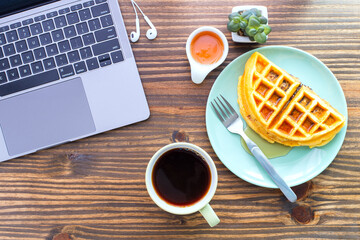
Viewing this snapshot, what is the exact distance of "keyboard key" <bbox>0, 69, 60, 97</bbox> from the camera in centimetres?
110

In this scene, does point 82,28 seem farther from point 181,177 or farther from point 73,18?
point 181,177

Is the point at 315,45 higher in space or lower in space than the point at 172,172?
higher

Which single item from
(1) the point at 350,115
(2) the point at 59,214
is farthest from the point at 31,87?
(1) the point at 350,115

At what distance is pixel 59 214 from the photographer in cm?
117

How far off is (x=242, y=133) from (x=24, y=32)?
867 millimetres

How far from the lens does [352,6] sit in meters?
1.15

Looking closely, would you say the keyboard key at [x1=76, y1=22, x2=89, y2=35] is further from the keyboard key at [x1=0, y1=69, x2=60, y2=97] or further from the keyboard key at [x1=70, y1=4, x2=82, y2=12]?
the keyboard key at [x1=0, y1=69, x2=60, y2=97]

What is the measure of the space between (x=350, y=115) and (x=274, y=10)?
489mm

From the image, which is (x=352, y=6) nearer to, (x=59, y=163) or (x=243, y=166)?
(x=243, y=166)

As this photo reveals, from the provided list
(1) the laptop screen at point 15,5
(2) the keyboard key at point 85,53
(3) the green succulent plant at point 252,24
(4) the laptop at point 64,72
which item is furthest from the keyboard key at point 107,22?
(3) the green succulent plant at point 252,24

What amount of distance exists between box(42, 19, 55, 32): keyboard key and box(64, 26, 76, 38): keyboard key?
51 mm

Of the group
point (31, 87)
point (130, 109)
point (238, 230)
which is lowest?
point (238, 230)

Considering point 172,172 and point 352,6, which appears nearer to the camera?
point 172,172

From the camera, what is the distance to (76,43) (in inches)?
43.0
